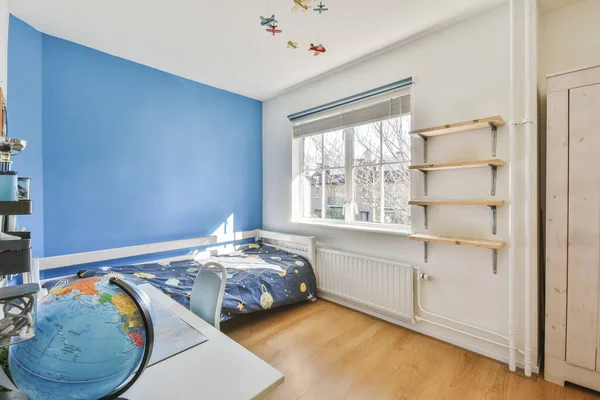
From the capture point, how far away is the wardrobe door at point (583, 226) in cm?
166

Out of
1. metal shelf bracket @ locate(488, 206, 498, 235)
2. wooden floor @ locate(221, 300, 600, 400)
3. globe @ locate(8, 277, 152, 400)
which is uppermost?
metal shelf bracket @ locate(488, 206, 498, 235)

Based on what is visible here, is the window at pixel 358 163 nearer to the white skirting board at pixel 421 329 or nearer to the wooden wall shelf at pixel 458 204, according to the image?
the wooden wall shelf at pixel 458 204

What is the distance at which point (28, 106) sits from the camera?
2.25m

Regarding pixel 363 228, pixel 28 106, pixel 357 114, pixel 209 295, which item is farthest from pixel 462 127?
pixel 28 106

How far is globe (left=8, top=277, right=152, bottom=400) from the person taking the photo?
615 mm

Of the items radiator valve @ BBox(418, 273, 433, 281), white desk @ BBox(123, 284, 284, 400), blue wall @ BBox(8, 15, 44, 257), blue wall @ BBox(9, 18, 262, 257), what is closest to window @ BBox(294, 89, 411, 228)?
radiator valve @ BBox(418, 273, 433, 281)

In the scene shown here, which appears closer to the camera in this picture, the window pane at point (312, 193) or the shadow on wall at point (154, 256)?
the shadow on wall at point (154, 256)

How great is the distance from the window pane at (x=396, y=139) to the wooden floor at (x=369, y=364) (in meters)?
1.60

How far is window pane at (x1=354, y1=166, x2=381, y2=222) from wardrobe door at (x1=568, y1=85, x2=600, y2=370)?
145cm

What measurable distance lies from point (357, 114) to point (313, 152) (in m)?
0.80

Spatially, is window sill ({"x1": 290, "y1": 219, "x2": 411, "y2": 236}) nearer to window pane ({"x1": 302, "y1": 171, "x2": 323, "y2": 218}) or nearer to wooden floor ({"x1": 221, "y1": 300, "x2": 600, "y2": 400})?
window pane ({"x1": 302, "y1": 171, "x2": 323, "y2": 218})

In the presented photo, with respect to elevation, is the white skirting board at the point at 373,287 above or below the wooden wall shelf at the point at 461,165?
below

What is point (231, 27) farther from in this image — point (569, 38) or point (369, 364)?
point (369, 364)

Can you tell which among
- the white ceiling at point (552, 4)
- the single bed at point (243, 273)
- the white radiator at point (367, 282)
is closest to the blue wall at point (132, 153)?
the single bed at point (243, 273)
